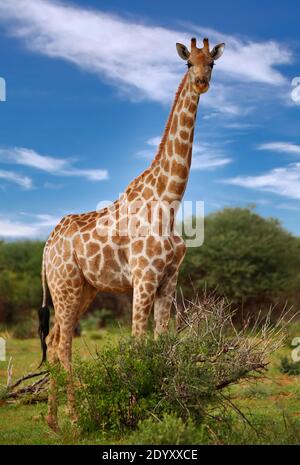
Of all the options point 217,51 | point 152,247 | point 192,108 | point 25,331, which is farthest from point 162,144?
point 25,331

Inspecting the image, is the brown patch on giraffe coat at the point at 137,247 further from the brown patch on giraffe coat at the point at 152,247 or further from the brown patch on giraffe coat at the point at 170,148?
the brown patch on giraffe coat at the point at 170,148

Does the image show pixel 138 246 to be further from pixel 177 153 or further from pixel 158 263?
pixel 177 153

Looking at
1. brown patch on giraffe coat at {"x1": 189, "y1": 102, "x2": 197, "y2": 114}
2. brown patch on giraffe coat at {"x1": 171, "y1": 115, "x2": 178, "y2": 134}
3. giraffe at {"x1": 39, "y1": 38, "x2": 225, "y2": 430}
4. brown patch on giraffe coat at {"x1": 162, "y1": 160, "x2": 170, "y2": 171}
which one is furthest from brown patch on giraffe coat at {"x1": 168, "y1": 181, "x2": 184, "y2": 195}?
brown patch on giraffe coat at {"x1": 189, "y1": 102, "x2": 197, "y2": 114}

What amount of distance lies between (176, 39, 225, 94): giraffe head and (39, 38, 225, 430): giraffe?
0.03 ft

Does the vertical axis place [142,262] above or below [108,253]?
below

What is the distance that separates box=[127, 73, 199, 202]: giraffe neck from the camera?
23.7ft

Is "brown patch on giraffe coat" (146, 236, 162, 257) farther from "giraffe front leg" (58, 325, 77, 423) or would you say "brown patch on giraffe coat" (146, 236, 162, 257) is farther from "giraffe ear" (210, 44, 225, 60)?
"giraffe ear" (210, 44, 225, 60)

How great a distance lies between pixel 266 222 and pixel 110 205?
18.5 meters

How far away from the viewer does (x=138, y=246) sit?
704 cm

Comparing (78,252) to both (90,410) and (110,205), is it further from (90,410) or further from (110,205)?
(90,410)

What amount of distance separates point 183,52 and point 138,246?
7.05 ft

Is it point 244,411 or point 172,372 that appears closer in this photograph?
point 172,372

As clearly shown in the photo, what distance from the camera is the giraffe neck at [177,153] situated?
23.7 ft

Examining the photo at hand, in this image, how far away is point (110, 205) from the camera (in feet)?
25.7
